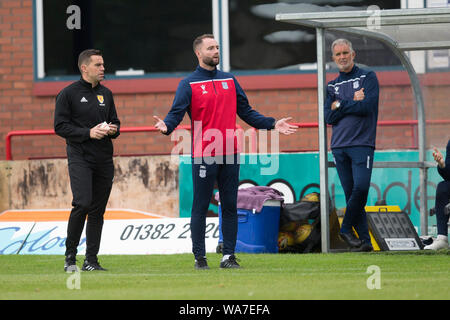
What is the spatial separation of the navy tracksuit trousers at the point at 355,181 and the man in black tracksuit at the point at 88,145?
9.25ft

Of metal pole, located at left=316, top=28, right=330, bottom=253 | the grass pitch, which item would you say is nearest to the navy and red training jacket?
the grass pitch

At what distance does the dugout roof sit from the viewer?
1114 centimetres

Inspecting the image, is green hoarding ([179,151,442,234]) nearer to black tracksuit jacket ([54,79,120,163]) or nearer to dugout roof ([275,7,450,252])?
dugout roof ([275,7,450,252])

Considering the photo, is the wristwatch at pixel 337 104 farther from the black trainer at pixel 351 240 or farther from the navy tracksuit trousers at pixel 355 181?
the black trainer at pixel 351 240

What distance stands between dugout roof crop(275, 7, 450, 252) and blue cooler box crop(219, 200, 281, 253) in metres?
0.56

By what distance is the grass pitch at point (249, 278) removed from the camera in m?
7.20

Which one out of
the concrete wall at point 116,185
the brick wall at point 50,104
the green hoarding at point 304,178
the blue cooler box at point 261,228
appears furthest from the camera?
the brick wall at point 50,104

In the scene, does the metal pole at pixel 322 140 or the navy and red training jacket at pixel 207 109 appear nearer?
the navy and red training jacket at pixel 207 109

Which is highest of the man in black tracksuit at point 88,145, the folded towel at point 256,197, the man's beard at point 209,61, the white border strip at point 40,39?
the white border strip at point 40,39

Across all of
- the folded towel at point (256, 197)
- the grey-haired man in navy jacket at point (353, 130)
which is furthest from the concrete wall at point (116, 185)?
the grey-haired man in navy jacket at point (353, 130)

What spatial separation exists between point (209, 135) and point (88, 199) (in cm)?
132

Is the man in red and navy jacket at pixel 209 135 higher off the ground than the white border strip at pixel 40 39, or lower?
lower

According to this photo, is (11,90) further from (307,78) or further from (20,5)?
(307,78)

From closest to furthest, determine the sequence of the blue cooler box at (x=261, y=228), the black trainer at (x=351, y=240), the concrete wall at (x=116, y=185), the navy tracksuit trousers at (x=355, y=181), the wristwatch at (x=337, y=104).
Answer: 1. the navy tracksuit trousers at (x=355, y=181)
2. the wristwatch at (x=337, y=104)
3. the black trainer at (x=351, y=240)
4. the blue cooler box at (x=261, y=228)
5. the concrete wall at (x=116, y=185)
